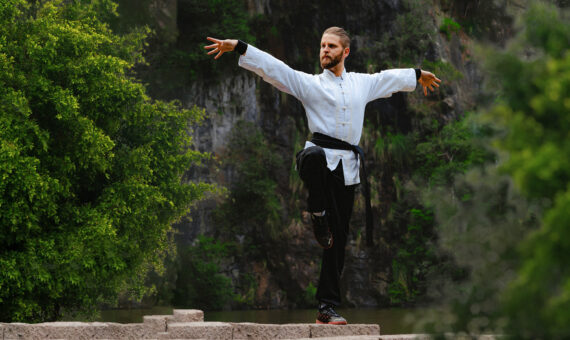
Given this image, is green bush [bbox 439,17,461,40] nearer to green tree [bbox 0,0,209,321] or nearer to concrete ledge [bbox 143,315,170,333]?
green tree [bbox 0,0,209,321]

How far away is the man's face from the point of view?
5922 millimetres

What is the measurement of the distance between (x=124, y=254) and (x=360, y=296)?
653 inches

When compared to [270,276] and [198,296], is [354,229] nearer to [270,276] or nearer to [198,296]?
[270,276]

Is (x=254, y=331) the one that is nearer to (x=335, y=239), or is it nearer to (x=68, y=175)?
(x=335, y=239)

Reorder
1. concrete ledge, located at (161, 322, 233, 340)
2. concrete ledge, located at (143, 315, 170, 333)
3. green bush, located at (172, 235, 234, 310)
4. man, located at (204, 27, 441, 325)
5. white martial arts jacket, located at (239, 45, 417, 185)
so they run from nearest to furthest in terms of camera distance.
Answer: concrete ledge, located at (161, 322, 233, 340)
man, located at (204, 27, 441, 325)
white martial arts jacket, located at (239, 45, 417, 185)
concrete ledge, located at (143, 315, 170, 333)
green bush, located at (172, 235, 234, 310)

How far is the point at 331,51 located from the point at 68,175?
12712mm

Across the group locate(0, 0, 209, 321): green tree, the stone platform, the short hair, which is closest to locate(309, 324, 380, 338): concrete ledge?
the stone platform

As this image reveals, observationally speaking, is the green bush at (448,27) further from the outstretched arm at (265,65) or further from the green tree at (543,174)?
the green tree at (543,174)

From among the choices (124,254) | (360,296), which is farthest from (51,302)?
(360,296)

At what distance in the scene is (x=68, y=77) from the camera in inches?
659

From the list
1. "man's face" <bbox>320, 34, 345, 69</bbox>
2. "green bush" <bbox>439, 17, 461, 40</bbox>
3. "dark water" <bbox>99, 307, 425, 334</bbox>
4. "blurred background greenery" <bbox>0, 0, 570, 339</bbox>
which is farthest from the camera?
"green bush" <bbox>439, 17, 461, 40</bbox>

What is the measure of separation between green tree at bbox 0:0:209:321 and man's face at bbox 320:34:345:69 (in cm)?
964

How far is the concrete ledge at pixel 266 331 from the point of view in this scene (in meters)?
5.34

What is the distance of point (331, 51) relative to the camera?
593 centimetres
